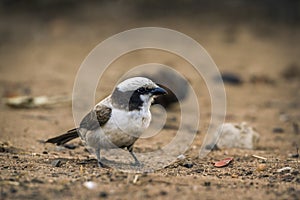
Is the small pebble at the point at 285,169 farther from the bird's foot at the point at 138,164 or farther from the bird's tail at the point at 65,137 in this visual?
the bird's tail at the point at 65,137

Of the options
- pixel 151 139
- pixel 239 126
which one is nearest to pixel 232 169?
pixel 239 126

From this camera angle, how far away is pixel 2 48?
1425 centimetres

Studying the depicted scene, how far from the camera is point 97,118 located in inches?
204

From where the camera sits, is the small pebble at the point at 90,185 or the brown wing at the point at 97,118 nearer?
the small pebble at the point at 90,185

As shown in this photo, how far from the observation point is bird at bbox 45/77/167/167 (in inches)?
196

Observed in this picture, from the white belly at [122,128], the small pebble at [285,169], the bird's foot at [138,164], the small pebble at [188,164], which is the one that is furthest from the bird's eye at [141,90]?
the small pebble at [285,169]

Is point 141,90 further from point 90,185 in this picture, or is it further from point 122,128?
point 90,185

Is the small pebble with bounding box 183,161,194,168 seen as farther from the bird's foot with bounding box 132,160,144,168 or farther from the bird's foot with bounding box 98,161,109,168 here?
the bird's foot with bounding box 98,161,109,168

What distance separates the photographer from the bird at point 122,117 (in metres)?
4.97

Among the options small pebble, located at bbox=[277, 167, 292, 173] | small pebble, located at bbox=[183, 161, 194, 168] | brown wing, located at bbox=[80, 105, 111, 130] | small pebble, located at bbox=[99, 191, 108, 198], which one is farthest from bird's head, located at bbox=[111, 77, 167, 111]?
small pebble, located at bbox=[277, 167, 292, 173]

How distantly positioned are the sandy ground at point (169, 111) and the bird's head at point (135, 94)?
66 cm

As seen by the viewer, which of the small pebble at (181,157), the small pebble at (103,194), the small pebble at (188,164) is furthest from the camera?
the small pebble at (181,157)

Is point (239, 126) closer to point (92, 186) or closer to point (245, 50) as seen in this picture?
point (92, 186)

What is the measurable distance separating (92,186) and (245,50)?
1001 cm
